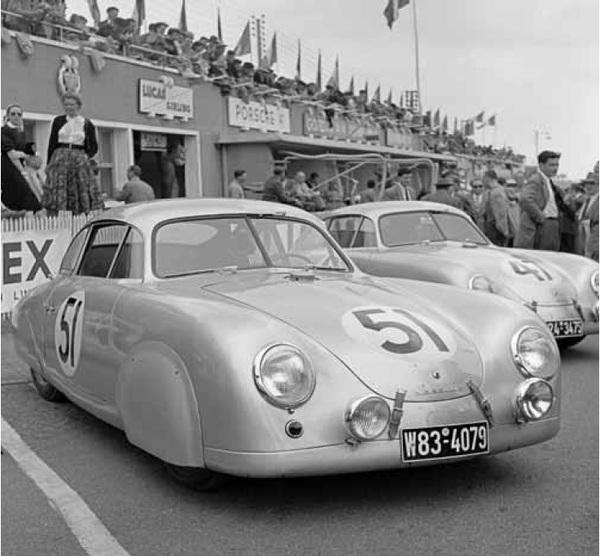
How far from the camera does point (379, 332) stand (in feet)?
11.8

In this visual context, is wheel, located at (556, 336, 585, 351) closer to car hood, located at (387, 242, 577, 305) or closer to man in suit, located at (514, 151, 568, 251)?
car hood, located at (387, 242, 577, 305)

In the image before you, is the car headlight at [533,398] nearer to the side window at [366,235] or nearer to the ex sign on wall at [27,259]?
the side window at [366,235]

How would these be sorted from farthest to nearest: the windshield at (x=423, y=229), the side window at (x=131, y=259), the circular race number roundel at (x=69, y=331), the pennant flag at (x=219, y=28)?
the pennant flag at (x=219, y=28), the windshield at (x=423, y=229), the circular race number roundel at (x=69, y=331), the side window at (x=131, y=259)

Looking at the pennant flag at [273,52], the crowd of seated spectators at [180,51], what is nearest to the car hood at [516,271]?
the crowd of seated spectators at [180,51]

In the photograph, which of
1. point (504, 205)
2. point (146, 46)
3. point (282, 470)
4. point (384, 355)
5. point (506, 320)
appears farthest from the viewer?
point (146, 46)

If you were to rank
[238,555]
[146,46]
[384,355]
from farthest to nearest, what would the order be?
1. [146,46]
2. [384,355]
3. [238,555]

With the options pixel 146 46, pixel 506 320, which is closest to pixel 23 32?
pixel 146 46

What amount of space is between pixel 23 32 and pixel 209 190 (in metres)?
5.65

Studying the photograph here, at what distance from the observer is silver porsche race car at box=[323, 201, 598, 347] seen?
650 centimetres

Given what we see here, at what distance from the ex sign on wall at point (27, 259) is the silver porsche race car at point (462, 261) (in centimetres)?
279

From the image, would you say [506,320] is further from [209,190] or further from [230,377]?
[209,190]

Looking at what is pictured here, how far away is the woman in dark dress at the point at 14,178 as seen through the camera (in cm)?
993

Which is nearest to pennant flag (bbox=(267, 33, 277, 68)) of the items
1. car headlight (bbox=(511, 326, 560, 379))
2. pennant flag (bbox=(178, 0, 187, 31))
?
pennant flag (bbox=(178, 0, 187, 31))

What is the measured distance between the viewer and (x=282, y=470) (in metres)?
3.22
